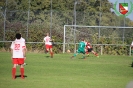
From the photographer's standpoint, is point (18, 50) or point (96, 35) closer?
point (18, 50)

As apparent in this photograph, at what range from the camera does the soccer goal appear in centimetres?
4381

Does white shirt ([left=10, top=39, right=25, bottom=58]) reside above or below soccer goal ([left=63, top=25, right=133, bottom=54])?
below

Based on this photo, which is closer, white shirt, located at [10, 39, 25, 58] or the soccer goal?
white shirt, located at [10, 39, 25, 58]

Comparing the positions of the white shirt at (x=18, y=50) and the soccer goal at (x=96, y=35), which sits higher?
the soccer goal at (x=96, y=35)

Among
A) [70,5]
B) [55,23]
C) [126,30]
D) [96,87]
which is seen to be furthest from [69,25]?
[96,87]

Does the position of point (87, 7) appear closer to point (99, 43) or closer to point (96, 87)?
point (99, 43)

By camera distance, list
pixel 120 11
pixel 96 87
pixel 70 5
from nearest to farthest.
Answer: pixel 96 87 < pixel 120 11 < pixel 70 5

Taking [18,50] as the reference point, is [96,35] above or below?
above

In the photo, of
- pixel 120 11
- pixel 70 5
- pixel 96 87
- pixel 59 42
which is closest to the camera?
pixel 96 87

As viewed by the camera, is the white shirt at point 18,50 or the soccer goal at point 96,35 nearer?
the white shirt at point 18,50

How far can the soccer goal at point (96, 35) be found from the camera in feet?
144

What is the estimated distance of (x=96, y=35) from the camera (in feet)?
145

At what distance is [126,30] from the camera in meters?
44.2

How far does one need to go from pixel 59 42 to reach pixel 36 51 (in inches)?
98.2
